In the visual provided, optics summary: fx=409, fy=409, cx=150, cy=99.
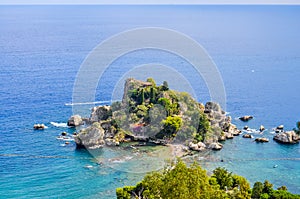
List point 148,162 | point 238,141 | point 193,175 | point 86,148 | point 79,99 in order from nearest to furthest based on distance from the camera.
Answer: point 193,175 < point 148,162 < point 86,148 < point 238,141 < point 79,99

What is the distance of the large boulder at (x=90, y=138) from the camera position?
178 feet

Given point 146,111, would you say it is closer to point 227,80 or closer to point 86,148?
point 86,148

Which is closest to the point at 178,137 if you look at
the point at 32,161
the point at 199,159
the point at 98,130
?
the point at 199,159

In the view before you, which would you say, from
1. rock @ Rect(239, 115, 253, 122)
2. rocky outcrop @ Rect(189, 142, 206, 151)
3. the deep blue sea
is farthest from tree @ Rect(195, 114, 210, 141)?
rock @ Rect(239, 115, 253, 122)

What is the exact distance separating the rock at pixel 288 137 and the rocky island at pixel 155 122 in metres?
6.11

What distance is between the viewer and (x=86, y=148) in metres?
54.1

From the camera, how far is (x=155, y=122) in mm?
58656

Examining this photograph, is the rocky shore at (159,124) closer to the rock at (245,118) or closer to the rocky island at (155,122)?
the rocky island at (155,122)

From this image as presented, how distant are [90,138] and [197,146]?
46.9 feet

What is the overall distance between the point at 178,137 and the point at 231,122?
1228cm

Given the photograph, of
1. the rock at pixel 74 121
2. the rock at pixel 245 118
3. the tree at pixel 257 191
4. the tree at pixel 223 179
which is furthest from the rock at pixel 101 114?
the tree at pixel 257 191

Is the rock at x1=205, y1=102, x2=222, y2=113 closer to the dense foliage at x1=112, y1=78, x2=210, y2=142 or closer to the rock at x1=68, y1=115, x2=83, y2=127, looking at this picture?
the dense foliage at x1=112, y1=78, x2=210, y2=142

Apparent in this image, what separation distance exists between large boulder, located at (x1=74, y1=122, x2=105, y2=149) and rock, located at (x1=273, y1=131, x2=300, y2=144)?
25281 mm

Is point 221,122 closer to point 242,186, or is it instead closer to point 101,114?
point 101,114
